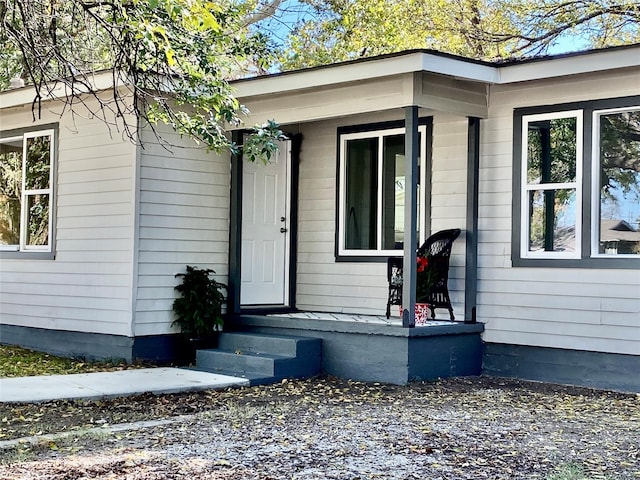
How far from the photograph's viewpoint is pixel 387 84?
7.79 meters

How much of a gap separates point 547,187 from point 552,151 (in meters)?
0.35

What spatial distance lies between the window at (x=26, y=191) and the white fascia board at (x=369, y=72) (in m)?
2.84

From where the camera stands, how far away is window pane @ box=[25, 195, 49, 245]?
972cm

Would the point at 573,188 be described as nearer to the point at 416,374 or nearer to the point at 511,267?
the point at 511,267

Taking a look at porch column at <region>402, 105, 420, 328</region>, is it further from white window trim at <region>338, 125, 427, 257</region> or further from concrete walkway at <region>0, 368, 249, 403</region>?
concrete walkway at <region>0, 368, 249, 403</region>

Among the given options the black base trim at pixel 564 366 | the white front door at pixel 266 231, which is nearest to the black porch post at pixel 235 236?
the white front door at pixel 266 231

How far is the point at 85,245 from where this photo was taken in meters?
9.10

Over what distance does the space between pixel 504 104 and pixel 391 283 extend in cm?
208

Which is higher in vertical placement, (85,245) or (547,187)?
(547,187)

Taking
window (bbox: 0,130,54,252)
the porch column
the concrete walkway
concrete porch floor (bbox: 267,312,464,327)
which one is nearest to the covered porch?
the porch column

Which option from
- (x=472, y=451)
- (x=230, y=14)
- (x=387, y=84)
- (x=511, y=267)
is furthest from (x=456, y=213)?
(x=472, y=451)

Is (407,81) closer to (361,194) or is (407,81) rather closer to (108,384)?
(361,194)

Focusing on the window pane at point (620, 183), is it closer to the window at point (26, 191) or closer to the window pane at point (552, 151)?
the window pane at point (552, 151)

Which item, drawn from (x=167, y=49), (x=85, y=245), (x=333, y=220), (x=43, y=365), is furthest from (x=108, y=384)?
(x=333, y=220)
